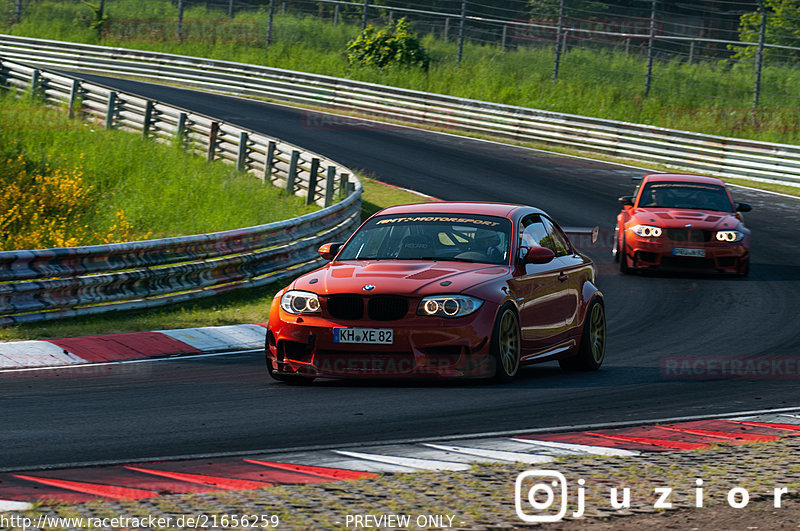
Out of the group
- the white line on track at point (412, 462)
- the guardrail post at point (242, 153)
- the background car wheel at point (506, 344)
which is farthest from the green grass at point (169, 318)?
the guardrail post at point (242, 153)

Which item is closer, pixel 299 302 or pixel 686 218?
pixel 299 302

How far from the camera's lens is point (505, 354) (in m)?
9.17

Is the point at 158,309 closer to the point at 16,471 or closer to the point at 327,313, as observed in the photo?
the point at 327,313

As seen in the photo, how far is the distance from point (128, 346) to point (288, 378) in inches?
95.4

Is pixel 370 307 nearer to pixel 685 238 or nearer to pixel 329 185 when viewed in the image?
pixel 685 238

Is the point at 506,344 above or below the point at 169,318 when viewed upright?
above

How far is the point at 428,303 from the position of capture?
879 cm

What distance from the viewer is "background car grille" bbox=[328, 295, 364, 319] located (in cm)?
885

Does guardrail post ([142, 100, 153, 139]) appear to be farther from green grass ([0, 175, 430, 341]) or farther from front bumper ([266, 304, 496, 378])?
front bumper ([266, 304, 496, 378])

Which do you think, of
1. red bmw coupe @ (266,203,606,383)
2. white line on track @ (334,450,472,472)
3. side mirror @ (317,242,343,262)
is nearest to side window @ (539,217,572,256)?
red bmw coupe @ (266,203,606,383)

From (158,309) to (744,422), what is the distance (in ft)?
24.6

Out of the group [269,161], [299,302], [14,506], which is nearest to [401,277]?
[299,302]

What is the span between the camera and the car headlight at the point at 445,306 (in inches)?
345

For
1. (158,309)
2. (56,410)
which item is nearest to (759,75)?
(158,309)
